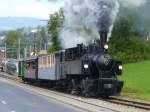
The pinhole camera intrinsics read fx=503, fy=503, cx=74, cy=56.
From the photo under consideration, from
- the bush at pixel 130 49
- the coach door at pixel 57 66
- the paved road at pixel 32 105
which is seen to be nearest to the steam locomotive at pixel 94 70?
the paved road at pixel 32 105

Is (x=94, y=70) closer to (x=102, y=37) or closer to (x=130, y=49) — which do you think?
(x=102, y=37)

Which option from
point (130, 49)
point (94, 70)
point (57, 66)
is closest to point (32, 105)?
point (94, 70)

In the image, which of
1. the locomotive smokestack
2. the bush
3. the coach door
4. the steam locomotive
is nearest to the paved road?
the steam locomotive

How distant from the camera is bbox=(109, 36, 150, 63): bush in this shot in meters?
77.9

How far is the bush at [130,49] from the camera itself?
256 feet

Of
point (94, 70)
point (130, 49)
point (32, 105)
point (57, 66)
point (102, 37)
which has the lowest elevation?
point (32, 105)

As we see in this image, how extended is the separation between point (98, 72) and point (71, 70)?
2.51 m

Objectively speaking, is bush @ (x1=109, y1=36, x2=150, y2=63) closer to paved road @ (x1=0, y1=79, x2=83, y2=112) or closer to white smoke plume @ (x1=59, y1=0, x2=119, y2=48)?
white smoke plume @ (x1=59, y1=0, x2=119, y2=48)

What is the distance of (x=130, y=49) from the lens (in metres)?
79.1

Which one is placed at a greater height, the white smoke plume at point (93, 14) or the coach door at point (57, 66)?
the white smoke plume at point (93, 14)

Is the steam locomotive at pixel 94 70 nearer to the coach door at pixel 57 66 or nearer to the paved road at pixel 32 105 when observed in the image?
the paved road at pixel 32 105

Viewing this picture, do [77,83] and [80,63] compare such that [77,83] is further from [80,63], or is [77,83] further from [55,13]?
[55,13]

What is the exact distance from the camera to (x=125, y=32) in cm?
7306

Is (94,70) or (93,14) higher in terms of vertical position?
(93,14)
